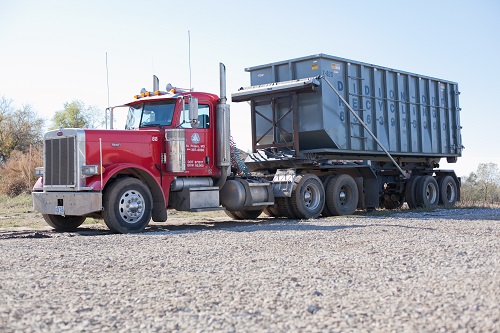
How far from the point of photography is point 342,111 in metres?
16.3

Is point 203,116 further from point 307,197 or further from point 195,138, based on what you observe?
point 307,197

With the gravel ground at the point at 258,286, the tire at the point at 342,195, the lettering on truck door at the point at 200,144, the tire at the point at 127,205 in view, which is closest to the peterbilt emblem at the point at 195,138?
the lettering on truck door at the point at 200,144

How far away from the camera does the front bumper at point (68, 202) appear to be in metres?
11.8

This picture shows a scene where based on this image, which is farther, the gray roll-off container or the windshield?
the gray roll-off container

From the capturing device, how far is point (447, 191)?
69.4ft

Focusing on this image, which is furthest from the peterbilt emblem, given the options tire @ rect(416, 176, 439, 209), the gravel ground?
tire @ rect(416, 176, 439, 209)

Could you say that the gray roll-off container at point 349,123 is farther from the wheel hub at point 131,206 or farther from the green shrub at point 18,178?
the green shrub at point 18,178

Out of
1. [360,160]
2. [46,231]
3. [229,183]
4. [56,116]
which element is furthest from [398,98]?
[56,116]

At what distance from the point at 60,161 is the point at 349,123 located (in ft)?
Answer: 24.8

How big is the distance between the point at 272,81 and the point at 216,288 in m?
11.7

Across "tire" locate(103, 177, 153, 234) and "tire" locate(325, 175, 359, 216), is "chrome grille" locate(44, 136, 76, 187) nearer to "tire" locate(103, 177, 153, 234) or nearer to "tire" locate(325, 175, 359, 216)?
"tire" locate(103, 177, 153, 234)

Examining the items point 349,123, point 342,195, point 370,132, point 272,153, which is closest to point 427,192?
point 370,132

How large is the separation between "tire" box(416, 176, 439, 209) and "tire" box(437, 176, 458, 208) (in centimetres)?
36

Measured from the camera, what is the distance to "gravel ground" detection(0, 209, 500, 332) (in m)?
4.39
